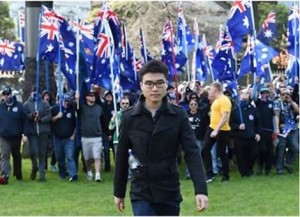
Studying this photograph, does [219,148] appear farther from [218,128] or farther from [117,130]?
[117,130]

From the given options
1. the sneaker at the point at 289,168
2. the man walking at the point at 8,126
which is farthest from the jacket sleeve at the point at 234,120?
the man walking at the point at 8,126

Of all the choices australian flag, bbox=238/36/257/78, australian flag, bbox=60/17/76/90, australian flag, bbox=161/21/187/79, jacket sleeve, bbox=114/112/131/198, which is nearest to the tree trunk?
australian flag, bbox=60/17/76/90

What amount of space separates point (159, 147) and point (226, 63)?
9997 millimetres

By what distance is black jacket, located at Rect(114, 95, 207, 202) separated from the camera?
547 cm

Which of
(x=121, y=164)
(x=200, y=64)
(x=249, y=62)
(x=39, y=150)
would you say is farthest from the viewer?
(x=200, y=64)

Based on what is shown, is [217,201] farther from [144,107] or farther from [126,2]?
[126,2]

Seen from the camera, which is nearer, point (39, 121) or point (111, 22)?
point (39, 121)

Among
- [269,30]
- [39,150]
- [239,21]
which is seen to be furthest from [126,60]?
[269,30]

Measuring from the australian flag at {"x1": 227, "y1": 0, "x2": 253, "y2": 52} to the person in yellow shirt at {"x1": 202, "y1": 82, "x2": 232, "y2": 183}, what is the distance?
8.65 ft

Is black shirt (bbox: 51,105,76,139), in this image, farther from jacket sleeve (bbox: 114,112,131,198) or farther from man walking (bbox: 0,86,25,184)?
jacket sleeve (bbox: 114,112,131,198)

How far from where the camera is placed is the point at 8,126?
12977mm

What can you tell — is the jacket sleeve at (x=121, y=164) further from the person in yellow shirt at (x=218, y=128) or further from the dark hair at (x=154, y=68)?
the person in yellow shirt at (x=218, y=128)

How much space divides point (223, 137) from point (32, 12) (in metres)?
6.55

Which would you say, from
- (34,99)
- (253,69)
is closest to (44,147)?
(34,99)
